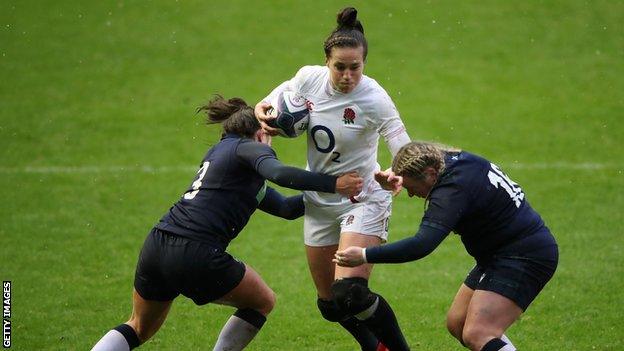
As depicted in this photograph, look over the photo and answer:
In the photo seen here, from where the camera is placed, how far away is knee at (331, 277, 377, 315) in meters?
7.12

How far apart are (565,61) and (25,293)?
46.1ft

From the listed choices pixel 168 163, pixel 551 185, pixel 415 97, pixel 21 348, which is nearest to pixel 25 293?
pixel 21 348

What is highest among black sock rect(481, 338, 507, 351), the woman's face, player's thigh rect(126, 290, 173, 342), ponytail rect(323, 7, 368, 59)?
ponytail rect(323, 7, 368, 59)

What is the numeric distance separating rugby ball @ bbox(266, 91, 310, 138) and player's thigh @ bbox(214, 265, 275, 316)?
43.8 inches

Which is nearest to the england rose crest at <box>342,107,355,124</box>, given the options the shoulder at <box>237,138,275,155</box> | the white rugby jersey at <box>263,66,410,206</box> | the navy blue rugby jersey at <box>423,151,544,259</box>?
the white rugby jersey at <box>263,66,410,206</box>

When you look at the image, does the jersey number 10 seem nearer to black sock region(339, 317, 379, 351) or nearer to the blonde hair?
the blonde hair

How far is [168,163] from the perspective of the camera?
52.6ft

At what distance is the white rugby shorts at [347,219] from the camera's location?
24.4 ft

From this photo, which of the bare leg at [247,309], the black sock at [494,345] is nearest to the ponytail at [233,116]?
the bare leg at [247,309]

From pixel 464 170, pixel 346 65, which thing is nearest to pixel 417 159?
pixel 464 170

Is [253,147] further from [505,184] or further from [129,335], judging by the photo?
[505,184]

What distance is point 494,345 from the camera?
21.2 ft

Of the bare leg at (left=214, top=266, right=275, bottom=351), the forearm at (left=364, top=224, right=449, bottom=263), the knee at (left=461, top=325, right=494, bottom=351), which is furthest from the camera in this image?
the bare leg at (left=214, top=266, right=275, bottom=351)

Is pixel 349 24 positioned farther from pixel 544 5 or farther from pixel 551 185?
pixel 544 5
